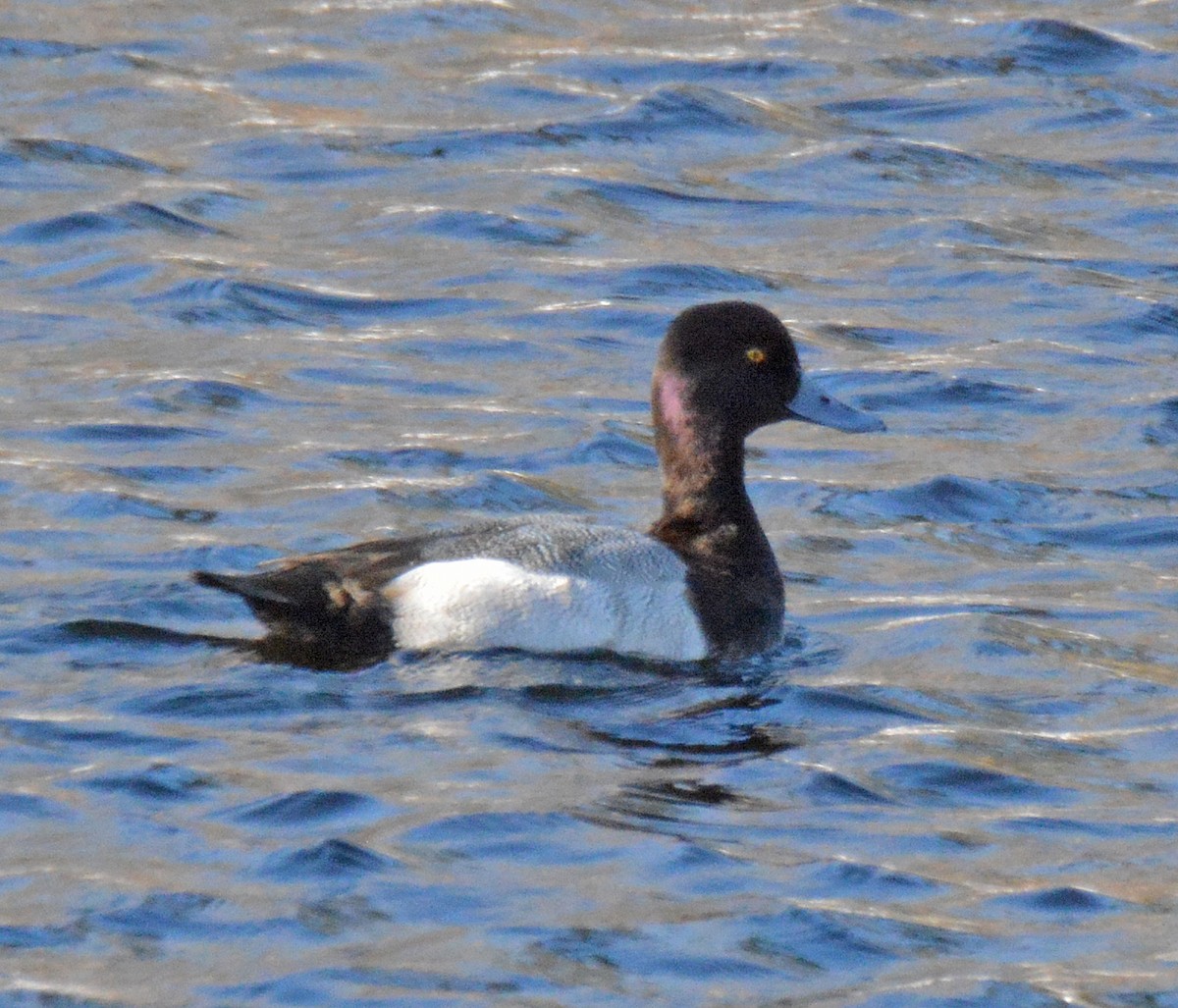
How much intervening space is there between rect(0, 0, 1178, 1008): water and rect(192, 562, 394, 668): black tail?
0.11 m

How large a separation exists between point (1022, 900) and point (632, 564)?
79.2 inches

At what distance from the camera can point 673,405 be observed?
837 cm

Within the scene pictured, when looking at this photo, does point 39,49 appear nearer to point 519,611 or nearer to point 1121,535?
point 1121,535

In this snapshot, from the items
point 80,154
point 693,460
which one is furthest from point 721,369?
point 80,154

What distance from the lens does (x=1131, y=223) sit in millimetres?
12867

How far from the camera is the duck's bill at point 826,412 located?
8.52m

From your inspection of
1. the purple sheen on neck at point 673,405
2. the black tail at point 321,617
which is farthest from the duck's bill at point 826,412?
the black tail at point 321,617

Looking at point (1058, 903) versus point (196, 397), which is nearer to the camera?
point (1058, 903)

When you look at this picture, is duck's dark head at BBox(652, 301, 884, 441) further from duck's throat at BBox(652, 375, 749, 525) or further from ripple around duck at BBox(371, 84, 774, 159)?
ripple around duck at BBox(371, 84, 774, 159)

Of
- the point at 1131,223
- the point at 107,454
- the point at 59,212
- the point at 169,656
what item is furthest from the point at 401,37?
the point at 169,656

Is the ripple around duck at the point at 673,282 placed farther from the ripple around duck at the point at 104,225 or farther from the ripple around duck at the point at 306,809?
the ripple around duck at the point at 306,809

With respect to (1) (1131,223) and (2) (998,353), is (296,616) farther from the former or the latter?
(1) (1131,223)

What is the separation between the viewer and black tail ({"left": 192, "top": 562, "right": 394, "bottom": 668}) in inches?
288

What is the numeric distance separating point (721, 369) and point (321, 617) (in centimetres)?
173
